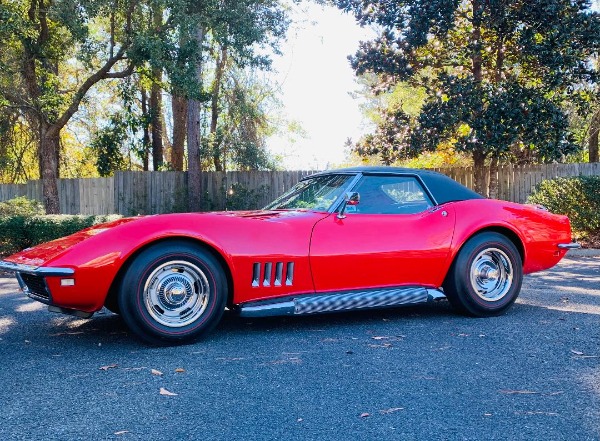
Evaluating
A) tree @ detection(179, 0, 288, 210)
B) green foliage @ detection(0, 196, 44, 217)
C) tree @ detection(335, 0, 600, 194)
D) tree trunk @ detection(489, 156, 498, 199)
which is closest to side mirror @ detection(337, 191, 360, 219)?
green foliage @ detection(0, 196, 44, 217)

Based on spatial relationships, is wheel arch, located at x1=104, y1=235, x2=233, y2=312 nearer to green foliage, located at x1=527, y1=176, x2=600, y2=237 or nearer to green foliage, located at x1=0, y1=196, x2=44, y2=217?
green foliage, located at x1=0, y1=196, x2=44, y2=217

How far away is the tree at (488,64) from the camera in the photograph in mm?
16844

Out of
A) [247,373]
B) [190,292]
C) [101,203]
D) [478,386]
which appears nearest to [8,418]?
[247,373]

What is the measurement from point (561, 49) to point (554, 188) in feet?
15.9

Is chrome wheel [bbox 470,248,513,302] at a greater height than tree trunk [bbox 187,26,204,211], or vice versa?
tree trunk [bbox 187,26,204,211]

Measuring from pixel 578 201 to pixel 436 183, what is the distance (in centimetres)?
953

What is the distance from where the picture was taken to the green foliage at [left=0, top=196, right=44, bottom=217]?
40.8 ft

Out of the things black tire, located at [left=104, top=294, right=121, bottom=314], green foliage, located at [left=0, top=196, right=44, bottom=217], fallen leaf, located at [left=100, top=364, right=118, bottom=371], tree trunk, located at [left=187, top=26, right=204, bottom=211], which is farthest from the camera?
tree trunk, located at [left=187, top=26, right=204, bottom=211]

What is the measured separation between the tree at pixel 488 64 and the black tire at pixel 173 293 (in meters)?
13.8

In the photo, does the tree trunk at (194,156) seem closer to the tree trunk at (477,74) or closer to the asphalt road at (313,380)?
the tree trunk at (477,74)

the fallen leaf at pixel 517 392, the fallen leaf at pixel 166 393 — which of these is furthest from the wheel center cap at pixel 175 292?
the fallen leaf at pixel 517 392

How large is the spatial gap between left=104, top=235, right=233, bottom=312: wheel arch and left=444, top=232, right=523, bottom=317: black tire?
2100mm

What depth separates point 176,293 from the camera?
4.59 meters

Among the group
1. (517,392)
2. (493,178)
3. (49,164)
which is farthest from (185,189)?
(517,392)
